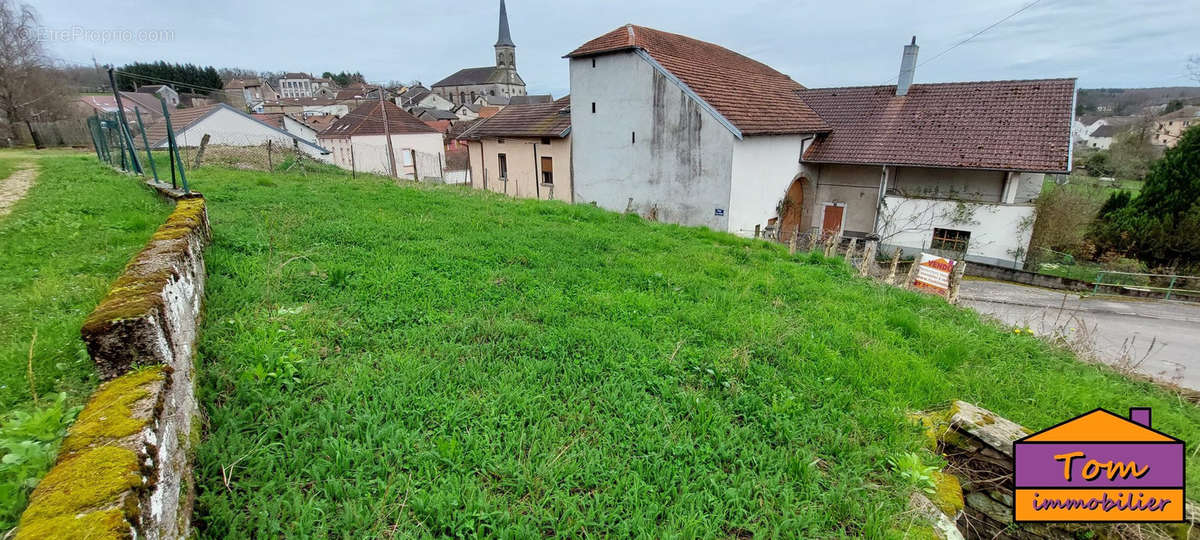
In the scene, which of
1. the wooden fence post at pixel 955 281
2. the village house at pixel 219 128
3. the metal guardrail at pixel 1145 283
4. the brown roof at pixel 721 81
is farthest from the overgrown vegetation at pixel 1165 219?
the village house at pixel 219 128

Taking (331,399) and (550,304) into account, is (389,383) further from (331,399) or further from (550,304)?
(550,304)

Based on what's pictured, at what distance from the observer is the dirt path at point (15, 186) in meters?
6.98

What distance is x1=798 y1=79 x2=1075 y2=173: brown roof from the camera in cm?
1387

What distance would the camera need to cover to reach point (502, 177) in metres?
20.2

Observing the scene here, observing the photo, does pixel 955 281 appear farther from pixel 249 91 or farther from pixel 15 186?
pixel 249 91

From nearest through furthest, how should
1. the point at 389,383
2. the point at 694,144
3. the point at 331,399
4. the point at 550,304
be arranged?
the point at 331,399
the point at 389,383
the point at 550,304
the point at 694,144

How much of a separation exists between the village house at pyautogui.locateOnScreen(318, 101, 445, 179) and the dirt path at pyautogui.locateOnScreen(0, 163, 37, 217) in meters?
14.1

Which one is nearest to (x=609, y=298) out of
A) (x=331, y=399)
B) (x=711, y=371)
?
(x=711, y=371)

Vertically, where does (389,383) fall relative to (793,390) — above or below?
above

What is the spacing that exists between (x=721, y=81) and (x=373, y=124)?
64.9ft

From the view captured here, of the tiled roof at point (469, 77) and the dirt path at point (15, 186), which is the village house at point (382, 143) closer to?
the dirt path at point (15, 186)

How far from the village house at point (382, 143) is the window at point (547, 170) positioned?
357 inches

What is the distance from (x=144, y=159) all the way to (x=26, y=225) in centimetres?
853

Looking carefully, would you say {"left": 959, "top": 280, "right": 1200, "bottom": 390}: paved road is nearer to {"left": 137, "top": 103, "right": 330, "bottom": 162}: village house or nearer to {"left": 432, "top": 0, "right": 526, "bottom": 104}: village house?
{"left": 137, "top": 103, "right": 330, "bottom": 162}: village house
